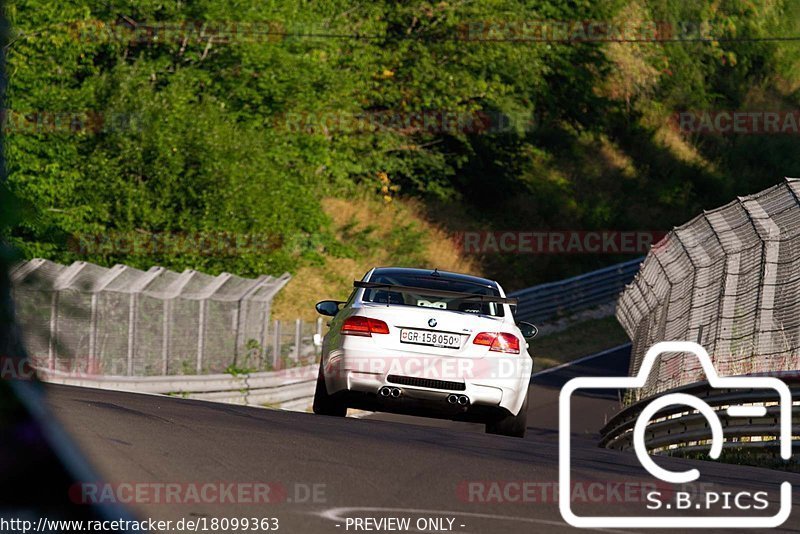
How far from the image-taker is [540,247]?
5178 cm

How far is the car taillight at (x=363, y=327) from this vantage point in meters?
11.7

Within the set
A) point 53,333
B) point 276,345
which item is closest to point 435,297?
point 53,333

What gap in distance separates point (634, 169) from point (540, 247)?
9.93 metres

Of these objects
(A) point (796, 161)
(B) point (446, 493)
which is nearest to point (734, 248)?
(B) point (446, 493)

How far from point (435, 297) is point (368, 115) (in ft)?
124

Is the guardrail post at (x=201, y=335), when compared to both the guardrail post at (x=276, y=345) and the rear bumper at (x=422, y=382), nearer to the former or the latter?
the guardrail post at (x=276, y=345)

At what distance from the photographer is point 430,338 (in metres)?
11.7

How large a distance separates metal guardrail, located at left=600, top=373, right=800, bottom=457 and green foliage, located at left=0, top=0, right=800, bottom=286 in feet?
42.1

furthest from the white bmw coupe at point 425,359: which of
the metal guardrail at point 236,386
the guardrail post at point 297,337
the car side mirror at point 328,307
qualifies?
the guardrail post at point 297,337

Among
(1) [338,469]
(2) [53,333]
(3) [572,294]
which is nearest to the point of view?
(2) [53,333]

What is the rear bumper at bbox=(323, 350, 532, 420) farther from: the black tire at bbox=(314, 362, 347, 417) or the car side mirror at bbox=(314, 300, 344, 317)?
the car side mirror at bbox=(314, 300, 344, 317)

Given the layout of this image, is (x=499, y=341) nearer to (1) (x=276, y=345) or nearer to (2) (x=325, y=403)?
(2) (x=325, y=403)

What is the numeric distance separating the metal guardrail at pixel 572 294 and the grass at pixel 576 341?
3.13ft

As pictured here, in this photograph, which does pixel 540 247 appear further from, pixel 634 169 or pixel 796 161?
pixel 796 161
